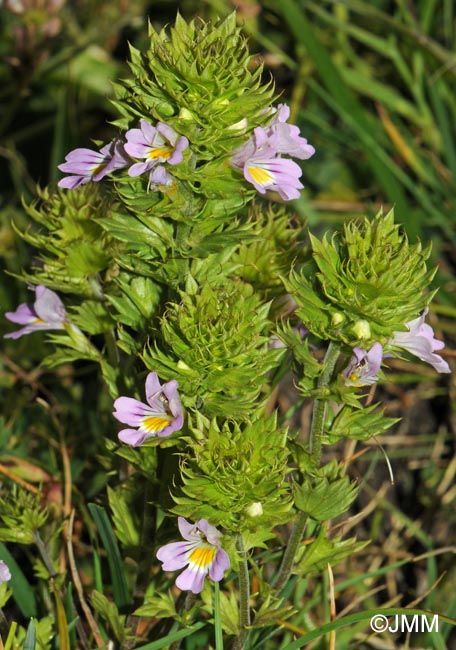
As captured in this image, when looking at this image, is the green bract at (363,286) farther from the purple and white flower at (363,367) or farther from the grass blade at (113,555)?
the grass blade at (113,555)

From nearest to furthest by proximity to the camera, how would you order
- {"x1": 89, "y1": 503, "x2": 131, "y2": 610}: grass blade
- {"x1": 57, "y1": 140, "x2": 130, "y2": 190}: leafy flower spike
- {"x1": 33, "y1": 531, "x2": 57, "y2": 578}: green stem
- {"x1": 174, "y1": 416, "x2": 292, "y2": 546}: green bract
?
{"x1": 174, "y1": 416, "x2": 292, "y2": 546}: green bract, {"x1": 57, "y1": 140, "x2": 130, "y2": 190}: leafy flower spike, {"x1": 89, "y1": 503, "x2": 131, "y2": 610}: grass blade, {"x1": 33, "y1": 531, "x2": 57, "y2": 578}: green stem

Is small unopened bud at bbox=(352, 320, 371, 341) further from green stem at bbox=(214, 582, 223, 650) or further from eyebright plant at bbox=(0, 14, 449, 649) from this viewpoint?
green stem at bbox=(214, 582, 223, 650)

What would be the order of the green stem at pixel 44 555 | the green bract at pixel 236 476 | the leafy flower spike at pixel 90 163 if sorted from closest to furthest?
the green bract at pixel 236 476 < the leafy flower spike at pixel 90 163 < the green stem at pixel 44 555

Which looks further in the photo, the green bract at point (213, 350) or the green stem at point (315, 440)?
the green stem at point (315, 440)

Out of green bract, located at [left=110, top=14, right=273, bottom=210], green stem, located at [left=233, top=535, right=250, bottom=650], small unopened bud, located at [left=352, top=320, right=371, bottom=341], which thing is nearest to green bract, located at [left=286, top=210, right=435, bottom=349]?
small unopened bud, located at [left=352, top=320, right=371, bottom=341]

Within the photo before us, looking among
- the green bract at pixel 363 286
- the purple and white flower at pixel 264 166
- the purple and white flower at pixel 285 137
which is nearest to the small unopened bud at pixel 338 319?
the green bract at pixel 363 286

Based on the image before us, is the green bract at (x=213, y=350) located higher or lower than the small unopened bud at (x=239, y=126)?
lower

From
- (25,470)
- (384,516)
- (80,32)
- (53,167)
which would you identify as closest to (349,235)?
(25,470)
